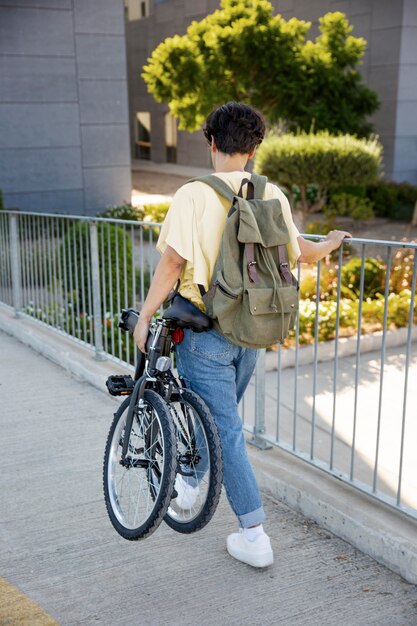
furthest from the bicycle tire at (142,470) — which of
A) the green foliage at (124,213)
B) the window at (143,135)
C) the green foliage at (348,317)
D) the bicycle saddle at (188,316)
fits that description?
the window at (143,135)

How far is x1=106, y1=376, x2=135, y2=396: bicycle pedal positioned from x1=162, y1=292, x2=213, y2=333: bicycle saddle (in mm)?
461

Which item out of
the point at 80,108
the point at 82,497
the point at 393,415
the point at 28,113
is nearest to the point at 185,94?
the point at 80,108

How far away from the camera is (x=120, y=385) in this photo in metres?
3.23

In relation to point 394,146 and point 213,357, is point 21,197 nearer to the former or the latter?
point 394,146

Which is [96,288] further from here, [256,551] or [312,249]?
[256,551]

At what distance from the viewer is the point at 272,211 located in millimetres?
2768

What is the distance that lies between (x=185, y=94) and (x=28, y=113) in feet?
14.2

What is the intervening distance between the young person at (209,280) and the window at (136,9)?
33.7m

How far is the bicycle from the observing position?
2.89 m

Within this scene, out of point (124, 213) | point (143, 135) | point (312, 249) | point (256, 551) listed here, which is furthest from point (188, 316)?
point (143, 135)

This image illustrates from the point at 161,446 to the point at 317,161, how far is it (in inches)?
440

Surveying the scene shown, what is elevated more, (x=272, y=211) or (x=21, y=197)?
(x=272, y=211)

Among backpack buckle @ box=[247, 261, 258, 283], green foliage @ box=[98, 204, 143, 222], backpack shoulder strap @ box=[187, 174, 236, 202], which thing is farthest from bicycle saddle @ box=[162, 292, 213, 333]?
green foliage @ box=[98, 204, 143, 222]

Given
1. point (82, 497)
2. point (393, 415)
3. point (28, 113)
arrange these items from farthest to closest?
1. point (28, 113)
2. point (393, 415)
3. point (82, 497)
